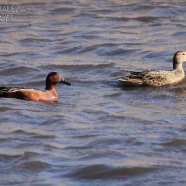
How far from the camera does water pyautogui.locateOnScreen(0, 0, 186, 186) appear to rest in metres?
9.38

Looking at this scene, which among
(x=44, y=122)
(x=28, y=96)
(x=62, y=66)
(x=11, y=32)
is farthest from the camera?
(x=11, y=32)

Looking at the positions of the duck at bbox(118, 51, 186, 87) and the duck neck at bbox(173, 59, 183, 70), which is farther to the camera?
the duck neck at bbox(173, 59, 183, 70)

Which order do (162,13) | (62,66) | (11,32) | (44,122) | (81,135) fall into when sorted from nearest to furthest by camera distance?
(81,135)
(44,122)
(62,66)
(11,32)
(162,13)

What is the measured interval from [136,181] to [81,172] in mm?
562

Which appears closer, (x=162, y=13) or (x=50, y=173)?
(x=50, y=173)

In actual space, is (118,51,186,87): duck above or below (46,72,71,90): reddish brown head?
below

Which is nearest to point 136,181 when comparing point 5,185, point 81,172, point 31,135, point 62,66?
point 81,172

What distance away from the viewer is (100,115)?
1191 cm

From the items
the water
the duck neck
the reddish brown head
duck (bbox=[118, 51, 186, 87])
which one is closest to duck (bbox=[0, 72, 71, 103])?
the reddish brown head

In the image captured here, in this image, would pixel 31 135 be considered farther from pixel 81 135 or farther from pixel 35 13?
pixel 35 13

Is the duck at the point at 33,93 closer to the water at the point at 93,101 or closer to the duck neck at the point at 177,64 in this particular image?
the water at the point at 93,101

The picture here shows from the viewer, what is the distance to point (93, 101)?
42.1 ft

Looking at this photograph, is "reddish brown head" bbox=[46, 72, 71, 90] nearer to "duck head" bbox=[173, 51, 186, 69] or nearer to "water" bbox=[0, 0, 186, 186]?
"water" bbox=[0, 0, 186, 186]

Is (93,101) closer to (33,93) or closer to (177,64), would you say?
(33,93)
